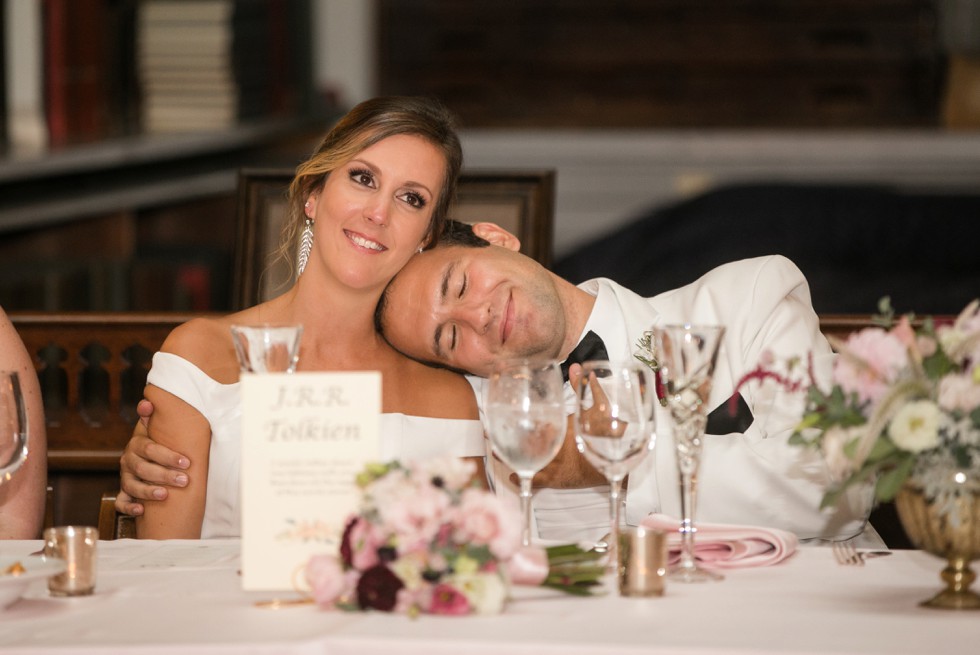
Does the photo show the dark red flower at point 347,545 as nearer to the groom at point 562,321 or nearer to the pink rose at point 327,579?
the pink rose at point 327,579

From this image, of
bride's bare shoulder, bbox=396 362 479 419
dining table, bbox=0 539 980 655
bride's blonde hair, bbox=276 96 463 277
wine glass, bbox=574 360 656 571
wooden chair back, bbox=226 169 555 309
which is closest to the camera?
dining table, bbox=0 539 980 655

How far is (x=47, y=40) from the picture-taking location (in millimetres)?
3521

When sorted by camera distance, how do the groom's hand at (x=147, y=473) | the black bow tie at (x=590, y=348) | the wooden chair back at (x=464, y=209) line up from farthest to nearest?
the wooden chair back at (x=464, y=209) < the black bow tie at (x=590, y=348) < the groom's hand at (x=147, y=473)

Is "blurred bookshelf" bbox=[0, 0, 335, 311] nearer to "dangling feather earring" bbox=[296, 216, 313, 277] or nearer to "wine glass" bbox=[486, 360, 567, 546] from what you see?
"dangling feather earring" bbox=[296, 216, 313, 277]

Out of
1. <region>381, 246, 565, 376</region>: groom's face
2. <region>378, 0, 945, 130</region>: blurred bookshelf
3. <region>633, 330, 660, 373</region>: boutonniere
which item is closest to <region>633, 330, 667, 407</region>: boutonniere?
<region>633, 330, 660, 373</region>: boutonniere

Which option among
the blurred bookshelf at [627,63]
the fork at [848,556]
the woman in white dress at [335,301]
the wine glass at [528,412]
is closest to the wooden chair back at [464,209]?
the woman in white dress at [335,301]

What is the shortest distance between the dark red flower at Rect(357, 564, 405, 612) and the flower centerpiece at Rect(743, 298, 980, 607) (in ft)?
1.32

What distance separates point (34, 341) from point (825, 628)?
1.75 metres

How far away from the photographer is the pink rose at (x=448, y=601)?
3.82 feet

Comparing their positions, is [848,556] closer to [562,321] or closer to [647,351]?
[647,351]

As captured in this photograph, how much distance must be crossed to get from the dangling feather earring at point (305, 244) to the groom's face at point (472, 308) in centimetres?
17

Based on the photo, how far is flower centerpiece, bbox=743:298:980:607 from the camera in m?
1.19

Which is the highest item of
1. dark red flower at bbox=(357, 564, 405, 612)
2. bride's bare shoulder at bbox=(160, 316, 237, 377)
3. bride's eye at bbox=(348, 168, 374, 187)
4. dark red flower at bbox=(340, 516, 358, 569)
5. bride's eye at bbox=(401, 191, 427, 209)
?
bride's eye at bbox=(348, 168, 374, 187)

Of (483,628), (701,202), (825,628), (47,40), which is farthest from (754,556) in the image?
(701,202)
